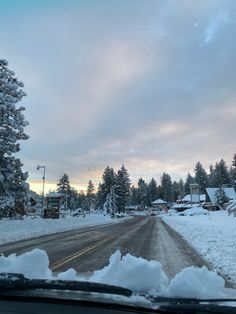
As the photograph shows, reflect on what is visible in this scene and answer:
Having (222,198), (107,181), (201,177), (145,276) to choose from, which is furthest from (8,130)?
(201,177)

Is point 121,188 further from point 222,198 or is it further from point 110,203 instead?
point 222,198

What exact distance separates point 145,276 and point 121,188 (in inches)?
5338

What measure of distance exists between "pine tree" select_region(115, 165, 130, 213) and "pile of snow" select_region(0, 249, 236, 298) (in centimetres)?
13308

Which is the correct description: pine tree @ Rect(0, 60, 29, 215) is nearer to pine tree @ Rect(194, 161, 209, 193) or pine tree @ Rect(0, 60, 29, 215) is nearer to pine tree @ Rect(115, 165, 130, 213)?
pine tree @ Rect(115, 165, 130, 213)

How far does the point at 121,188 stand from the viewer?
139 meters

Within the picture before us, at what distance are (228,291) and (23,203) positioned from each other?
3853cm

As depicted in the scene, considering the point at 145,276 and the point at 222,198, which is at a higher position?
the point at 222,198

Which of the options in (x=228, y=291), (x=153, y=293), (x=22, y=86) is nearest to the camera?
(x=153, y=293)

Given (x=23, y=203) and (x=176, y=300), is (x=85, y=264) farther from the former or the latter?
(x=23, y=203)

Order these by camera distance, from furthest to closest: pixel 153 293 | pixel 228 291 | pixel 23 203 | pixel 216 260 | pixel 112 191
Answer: pixel 112 191 < pixel 23 203 < pixel 216 260 < pixel 228 291 < pixel 153 293

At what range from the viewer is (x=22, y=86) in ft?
124

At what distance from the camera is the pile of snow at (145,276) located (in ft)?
12.0

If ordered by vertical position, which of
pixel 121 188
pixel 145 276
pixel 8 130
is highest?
pixel 121 188

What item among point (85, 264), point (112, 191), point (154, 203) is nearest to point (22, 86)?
point (85, 264)
